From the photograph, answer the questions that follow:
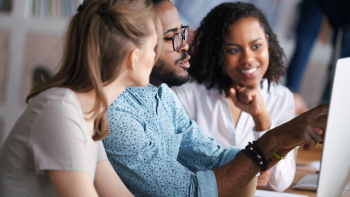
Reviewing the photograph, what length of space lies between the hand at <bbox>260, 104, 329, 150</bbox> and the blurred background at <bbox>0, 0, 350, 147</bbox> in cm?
163

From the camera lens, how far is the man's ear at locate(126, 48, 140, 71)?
75cm

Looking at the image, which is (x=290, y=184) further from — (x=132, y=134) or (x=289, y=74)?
(x=289, y=74)

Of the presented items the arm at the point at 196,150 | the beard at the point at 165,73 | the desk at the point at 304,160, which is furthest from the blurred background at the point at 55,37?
the beard at the point at 165,73

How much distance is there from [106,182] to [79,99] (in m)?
0.26

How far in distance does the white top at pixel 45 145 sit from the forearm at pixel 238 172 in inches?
16.1

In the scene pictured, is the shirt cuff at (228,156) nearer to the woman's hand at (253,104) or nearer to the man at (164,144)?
the man at (164,144)

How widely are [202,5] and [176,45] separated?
2138 mm

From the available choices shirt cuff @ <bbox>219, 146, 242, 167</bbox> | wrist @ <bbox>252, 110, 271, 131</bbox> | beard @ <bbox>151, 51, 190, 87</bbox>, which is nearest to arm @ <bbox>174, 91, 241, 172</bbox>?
shirt cuff @ <bbox>219, 146, 242, 167</bbox>

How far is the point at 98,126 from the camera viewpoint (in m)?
0.84

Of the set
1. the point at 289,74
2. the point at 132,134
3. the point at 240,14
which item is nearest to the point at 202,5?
the point at 289,74

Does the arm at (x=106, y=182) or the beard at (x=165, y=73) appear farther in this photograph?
the beard at (x=165, y=73)

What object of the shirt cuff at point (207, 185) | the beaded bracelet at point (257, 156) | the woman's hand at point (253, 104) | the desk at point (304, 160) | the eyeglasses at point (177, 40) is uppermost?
the eyeglasses at point (177, 40)

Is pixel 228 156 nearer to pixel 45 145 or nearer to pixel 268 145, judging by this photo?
pixel 268 145

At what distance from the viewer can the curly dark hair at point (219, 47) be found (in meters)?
1.75
